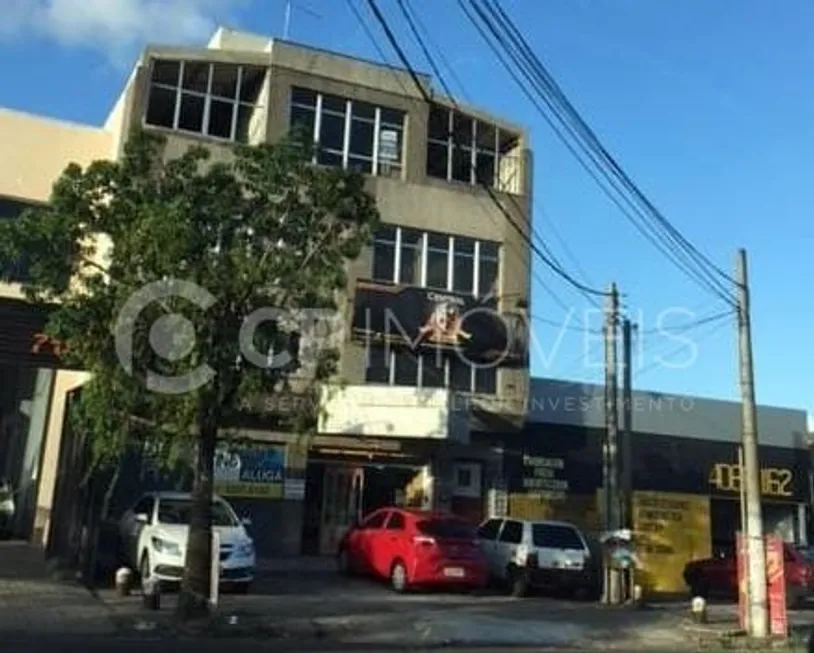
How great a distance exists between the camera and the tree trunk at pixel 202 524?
17.3 meters

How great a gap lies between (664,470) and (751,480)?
1621 cm

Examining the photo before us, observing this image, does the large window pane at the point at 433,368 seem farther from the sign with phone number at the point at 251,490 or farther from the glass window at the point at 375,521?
the glass window at the point at 375,521

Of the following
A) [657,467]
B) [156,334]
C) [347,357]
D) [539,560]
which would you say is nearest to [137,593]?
[156,334]

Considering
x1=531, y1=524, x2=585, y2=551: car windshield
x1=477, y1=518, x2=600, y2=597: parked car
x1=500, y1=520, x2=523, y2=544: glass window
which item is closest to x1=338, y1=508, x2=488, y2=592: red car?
x1=477, y1=518, x2=600, y2=597: parked car

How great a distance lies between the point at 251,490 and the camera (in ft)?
100

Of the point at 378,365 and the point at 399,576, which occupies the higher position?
the point at 378,365

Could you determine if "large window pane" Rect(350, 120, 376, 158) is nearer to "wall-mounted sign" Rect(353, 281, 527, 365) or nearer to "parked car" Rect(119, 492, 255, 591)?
"wall-mounted sign" Rect(353, 281, 527, 365)

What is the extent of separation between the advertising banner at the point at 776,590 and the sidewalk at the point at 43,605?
11158mm

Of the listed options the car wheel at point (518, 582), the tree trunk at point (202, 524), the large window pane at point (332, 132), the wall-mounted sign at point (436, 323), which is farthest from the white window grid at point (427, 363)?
the tree trunk at point (202, 524)

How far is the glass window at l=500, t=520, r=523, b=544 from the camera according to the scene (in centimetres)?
2688

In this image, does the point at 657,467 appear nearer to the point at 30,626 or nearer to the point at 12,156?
the point at 12,156

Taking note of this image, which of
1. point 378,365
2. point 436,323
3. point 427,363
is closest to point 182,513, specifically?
point 378,365

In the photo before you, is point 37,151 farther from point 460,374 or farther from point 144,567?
point 144,567

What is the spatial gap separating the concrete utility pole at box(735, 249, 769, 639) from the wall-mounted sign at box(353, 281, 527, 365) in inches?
454
